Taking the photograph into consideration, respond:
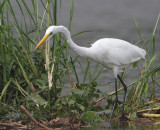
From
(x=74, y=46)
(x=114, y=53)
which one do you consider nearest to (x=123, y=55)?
(x=114, y=53)

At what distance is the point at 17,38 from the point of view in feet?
16.3

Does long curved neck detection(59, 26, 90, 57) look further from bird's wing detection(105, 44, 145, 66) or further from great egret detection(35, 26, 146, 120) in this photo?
bird's wing detection(105, 44, 145, 66)

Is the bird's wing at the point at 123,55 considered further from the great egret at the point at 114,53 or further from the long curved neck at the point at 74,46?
the long curved neck at the point at 74,46

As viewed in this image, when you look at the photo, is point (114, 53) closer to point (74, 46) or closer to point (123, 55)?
point (123, 55)

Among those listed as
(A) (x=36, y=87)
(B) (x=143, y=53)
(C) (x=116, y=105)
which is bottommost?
(C) (x=116, y=105)

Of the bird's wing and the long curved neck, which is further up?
the long curved neck

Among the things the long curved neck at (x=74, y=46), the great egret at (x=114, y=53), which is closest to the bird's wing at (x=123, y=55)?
the great egret at (x=114, y=53)

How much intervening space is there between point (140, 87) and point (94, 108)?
84 centimetres

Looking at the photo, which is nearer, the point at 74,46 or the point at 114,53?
the point at 74,46

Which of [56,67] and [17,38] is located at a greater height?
[17,38]

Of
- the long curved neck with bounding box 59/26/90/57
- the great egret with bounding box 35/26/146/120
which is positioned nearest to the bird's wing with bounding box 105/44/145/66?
the great egret with bounding box 35/26/146/120

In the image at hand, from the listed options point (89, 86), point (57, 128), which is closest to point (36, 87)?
point (89, 86)

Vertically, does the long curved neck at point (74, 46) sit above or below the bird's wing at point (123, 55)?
above

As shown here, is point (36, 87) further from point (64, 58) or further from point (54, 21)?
point (54, 21)
